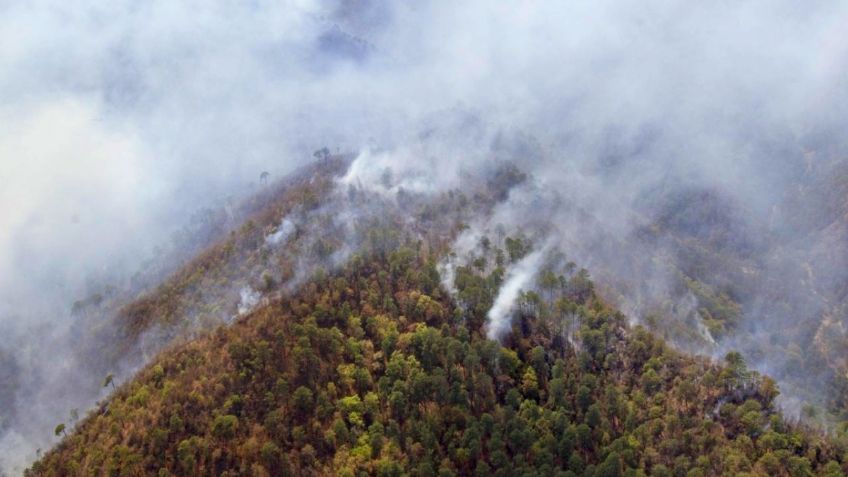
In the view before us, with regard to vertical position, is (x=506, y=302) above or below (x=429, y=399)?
above

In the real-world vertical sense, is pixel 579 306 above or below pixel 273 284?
below

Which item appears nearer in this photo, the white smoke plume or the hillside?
the hillside

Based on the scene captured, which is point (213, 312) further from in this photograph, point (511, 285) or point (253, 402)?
point (511, 285)

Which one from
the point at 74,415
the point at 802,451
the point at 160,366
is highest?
the point at 74,415

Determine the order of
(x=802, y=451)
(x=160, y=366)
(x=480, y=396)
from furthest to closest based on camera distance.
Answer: (x=160, y=366) < (x=480, y=396) < (x=802, y=451)

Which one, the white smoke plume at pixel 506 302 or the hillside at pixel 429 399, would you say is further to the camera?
the white smoke plume at pixel 506 302

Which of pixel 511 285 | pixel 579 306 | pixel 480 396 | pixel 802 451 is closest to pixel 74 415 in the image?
pixel 480 396

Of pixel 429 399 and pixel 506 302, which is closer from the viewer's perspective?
pixel 429 399

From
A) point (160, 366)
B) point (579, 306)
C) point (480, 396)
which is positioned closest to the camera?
point (480, 396)
